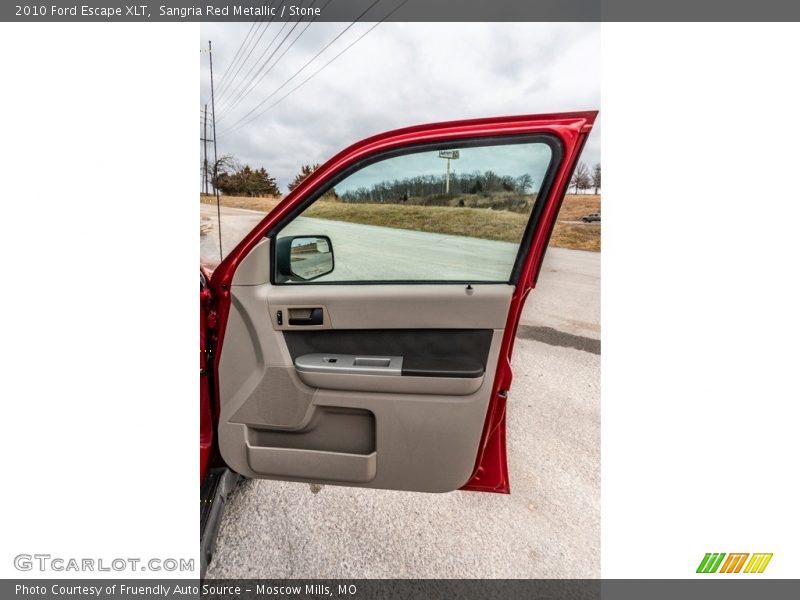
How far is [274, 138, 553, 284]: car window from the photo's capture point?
1.31 m

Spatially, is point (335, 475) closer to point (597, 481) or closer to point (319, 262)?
point (319, 262)

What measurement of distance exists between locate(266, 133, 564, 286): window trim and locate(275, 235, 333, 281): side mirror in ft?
0.10

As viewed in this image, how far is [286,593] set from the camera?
1.46 m

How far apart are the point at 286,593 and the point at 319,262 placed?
1.39 meters

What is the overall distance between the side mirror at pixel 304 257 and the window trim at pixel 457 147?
29 millimetres

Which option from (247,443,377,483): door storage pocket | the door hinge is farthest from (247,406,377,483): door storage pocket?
the door hinge

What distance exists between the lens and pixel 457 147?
129 cm

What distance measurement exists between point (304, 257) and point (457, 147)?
75 cm

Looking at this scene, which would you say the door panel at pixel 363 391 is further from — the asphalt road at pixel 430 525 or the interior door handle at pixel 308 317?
the asphalt road at pixel 430 525

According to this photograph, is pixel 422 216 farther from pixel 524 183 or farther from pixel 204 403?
pixel 204 403

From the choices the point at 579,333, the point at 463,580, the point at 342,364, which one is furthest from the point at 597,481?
the point at 579,333
